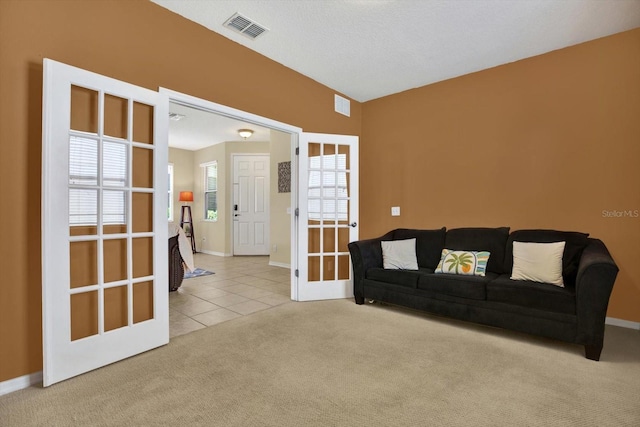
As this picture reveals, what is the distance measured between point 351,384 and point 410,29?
119 inches

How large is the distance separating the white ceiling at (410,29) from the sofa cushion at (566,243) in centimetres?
190

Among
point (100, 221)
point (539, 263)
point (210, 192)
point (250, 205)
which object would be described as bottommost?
point (539, 263)

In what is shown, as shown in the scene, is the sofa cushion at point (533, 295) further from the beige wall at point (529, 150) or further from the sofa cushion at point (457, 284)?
the beige wall at point (529, 150)

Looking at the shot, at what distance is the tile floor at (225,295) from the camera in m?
3.24

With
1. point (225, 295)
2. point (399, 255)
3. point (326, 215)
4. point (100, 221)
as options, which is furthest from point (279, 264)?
point (100, 221)

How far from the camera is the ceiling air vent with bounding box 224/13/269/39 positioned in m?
2.77

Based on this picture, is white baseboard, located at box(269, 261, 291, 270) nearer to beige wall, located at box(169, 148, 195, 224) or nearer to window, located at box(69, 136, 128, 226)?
beige wall, located at box(169, 148, 195, 224)

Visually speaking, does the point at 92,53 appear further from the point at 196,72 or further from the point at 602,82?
the point at 602,82

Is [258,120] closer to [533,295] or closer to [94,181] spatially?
[94,181]

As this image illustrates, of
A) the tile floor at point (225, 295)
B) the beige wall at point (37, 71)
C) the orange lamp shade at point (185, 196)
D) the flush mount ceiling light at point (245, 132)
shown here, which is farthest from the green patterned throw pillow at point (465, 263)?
the orange lamp shade at point (185, 196)

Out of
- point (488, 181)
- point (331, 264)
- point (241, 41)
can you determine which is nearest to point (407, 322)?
point (331, 264)

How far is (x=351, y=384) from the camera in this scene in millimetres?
Result: 1984

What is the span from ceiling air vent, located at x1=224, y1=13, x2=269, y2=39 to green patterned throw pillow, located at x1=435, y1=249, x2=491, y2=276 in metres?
2.91

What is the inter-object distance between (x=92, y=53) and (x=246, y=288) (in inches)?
126
